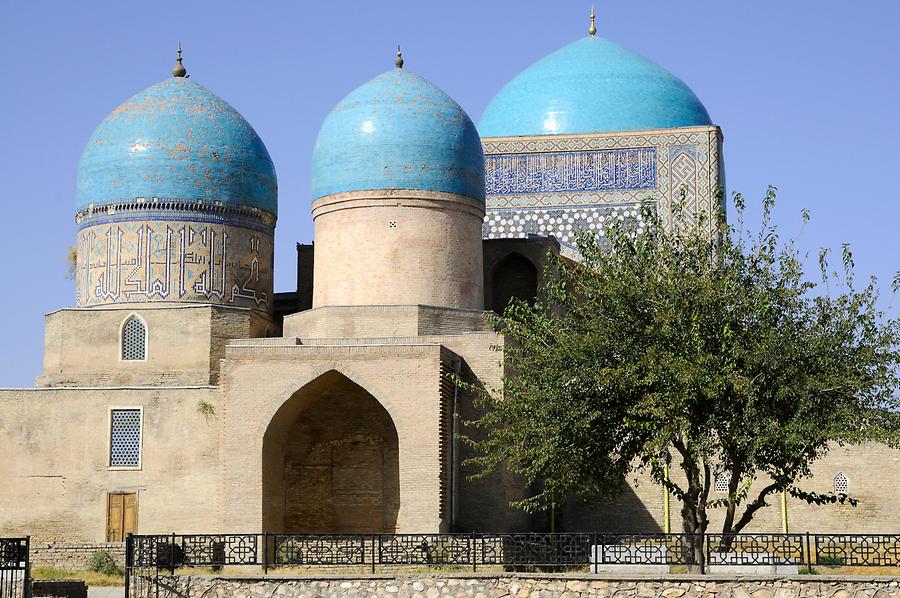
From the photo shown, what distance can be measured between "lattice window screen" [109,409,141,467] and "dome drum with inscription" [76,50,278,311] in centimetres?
197

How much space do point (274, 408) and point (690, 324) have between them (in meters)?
6.41

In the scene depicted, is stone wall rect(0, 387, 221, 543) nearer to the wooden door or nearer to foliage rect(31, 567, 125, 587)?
the wooden door

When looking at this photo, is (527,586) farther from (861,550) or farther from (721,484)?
(721,484)

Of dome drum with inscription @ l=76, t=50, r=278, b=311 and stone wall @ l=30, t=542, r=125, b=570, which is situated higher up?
dome drum with inscription @ l=76, t=50, r=278, b=311

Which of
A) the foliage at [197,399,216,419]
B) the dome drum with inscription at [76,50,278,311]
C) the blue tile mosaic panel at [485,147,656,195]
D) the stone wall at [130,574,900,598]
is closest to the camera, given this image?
the stone wall at [130,574,900,598]

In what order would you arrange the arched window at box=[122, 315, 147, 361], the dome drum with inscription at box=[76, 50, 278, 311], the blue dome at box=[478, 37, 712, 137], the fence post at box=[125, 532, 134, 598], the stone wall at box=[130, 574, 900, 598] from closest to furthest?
the stone wall at box=[130, 574, 900, 598]
the fence post at box=[125, 532, 134, 598]
the arched window at box=[122, 315, 147, 361]
the dome drum with inscription at box=[76, 50, 278, 311]
the blue dome at box=[478, 37, 712, 137]

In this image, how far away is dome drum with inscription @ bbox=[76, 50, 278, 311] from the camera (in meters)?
21.6

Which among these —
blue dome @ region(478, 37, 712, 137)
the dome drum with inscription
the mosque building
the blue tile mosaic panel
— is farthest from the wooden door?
blue dome @ region(478, 37, 712, 137)

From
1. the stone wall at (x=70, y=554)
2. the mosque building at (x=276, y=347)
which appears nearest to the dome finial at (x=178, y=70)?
the mosque building at (x=276, y=347)

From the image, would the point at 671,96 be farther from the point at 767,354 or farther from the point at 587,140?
the point at 767,354

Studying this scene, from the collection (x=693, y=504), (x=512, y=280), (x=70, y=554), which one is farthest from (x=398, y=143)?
(x=693, y=504)

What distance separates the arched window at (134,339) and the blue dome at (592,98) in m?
8.02

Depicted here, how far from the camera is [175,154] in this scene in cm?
2172

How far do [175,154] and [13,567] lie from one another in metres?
8.99
